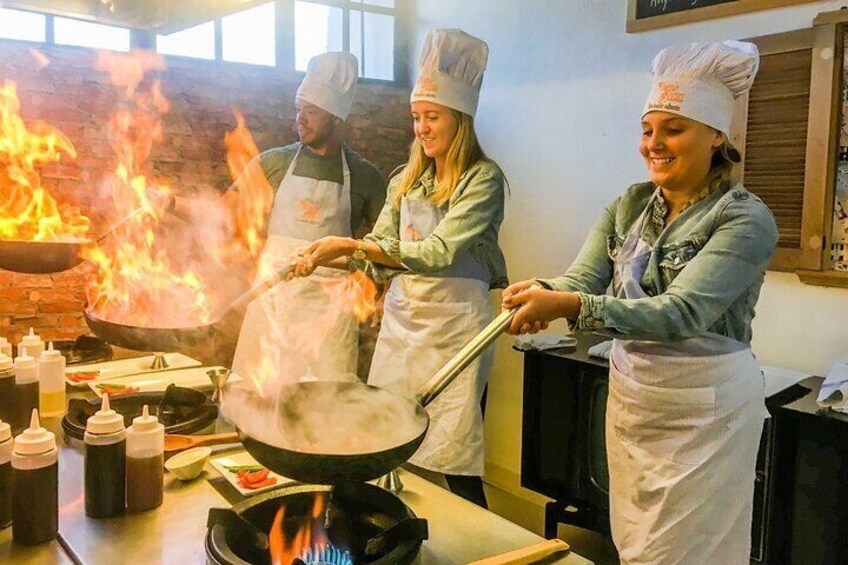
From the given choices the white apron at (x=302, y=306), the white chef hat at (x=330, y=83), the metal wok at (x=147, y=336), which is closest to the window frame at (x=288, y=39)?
the white chef hat at (x=330, y=83)

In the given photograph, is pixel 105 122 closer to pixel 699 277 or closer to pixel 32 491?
pixel 32 491

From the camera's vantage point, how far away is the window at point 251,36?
392 centimetres

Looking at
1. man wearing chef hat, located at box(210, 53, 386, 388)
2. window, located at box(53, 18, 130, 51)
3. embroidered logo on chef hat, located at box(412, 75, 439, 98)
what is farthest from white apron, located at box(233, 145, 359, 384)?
window, located at box(53, 18, 130, 51)

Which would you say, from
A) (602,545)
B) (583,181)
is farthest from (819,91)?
(602,545)

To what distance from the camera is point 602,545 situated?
3207 mm

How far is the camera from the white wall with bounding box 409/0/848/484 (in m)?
2.75

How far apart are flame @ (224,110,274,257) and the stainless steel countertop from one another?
6.91 feet

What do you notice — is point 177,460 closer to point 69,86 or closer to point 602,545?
point 602,545

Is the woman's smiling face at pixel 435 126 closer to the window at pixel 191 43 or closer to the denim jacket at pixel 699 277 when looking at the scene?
the denim jacket at pixel 699 277

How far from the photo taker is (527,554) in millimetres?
1162

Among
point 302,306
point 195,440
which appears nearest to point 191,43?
point 302,306

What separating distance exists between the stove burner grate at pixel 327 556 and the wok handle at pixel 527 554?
0.73ft

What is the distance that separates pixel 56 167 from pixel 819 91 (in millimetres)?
3288

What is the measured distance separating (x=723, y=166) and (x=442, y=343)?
1229 millimetres
